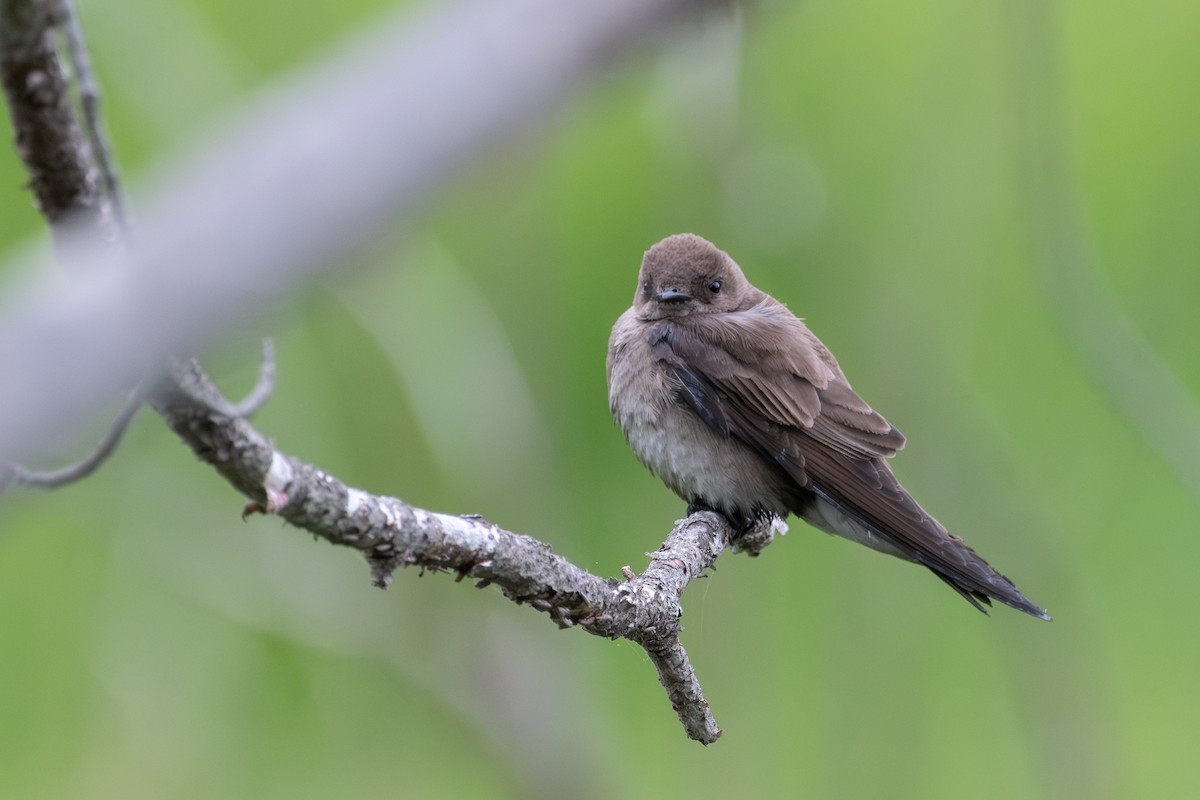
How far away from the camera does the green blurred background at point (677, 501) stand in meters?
3.12

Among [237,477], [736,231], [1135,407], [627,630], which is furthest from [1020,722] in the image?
[237,477]

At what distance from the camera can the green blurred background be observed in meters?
3.12

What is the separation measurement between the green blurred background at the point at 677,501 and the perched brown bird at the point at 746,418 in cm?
27

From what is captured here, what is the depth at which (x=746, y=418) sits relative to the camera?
2812 mm

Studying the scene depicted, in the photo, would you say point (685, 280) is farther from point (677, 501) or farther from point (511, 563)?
point (511, 563)

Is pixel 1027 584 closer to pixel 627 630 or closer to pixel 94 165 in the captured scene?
pixel 627 630

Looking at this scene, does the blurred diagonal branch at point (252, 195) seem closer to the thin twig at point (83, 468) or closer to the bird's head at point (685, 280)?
the thin twig at point (83, 468)

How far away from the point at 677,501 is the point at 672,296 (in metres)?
0.95

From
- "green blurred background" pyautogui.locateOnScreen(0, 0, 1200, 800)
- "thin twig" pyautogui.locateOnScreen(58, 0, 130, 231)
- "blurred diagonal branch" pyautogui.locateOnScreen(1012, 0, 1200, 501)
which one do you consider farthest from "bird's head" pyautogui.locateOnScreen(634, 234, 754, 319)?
"thin twig" pyautogui.locateOnScreen(58, 0, 130, 231)

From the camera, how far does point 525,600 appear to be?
1.49 m

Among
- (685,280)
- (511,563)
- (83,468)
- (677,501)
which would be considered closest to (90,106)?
(83,468)

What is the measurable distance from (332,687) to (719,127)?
7.45ft

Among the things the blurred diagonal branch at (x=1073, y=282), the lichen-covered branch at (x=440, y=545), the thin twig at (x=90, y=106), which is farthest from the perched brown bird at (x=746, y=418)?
the thin twig at (x=90, y=106)

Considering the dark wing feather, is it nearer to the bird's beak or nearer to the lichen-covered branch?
the bird's beak
